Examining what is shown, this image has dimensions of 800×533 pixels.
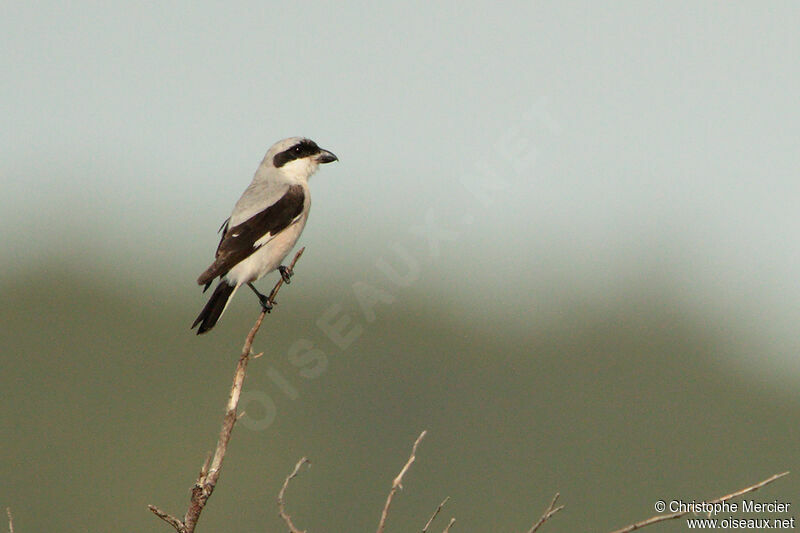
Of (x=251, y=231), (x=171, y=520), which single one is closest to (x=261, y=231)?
(x=251, y=231)

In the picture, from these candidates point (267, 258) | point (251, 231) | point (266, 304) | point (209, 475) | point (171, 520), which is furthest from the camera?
point (267, 258)

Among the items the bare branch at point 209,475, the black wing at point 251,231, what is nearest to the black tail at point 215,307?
the black wing at point 251,231

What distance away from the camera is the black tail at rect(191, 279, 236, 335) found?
773 cm

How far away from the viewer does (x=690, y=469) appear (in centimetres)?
5994

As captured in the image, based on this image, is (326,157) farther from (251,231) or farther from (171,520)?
(171,520)

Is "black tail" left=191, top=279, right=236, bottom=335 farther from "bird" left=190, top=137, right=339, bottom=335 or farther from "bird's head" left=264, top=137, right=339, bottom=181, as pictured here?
"bird's head" left=264, top=137, right=339, bottom=181

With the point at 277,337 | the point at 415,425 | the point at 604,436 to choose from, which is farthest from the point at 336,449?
the point at 604,436

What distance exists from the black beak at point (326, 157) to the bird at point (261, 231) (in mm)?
153

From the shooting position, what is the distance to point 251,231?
8.51 metres

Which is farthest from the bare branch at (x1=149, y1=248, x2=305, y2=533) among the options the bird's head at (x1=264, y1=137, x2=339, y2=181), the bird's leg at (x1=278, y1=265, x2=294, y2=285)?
the bird's head at (x1=264, y1=137, x2=339, y2=181)

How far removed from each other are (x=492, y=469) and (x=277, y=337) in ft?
51.0

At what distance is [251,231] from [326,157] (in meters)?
1.34

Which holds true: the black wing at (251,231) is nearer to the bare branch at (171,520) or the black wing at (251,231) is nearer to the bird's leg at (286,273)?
the bird's leg at (286,273)

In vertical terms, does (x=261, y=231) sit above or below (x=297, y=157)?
below
